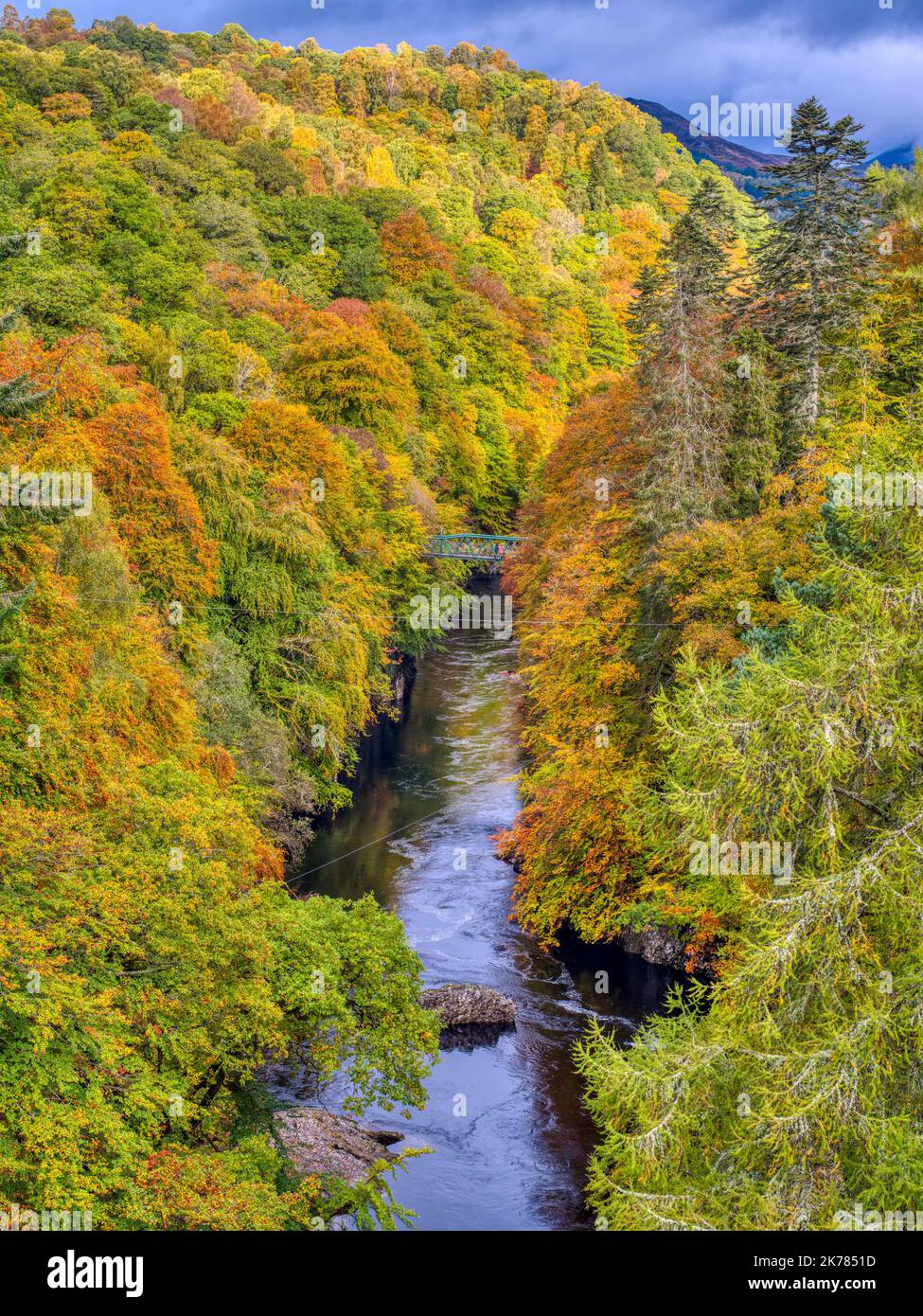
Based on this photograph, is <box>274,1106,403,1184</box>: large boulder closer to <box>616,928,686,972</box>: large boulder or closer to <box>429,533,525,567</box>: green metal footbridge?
<box>616,928,686,972</box>: large boulder

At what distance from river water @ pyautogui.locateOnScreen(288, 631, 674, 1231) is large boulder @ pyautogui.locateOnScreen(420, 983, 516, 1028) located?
435 millimetres

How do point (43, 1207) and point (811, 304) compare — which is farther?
point (811, 304)

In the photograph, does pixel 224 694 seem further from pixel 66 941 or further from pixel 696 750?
pixel 696 750

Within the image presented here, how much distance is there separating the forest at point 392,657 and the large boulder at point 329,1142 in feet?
3.27

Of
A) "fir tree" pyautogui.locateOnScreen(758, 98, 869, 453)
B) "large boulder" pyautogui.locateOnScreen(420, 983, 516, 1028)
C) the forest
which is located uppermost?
"fir tree" pyautogui.locateOnScreen(758, 98, 869, 453)

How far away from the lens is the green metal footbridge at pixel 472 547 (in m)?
56.3

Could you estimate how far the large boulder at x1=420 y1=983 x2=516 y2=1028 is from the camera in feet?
83.1

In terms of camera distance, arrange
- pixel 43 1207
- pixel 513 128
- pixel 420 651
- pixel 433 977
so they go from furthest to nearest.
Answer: pixel 513 128 → pixel 420 651 → pixel 433 977 → pixel 43 1207

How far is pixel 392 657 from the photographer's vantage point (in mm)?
52094

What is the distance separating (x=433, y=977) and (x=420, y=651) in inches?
995

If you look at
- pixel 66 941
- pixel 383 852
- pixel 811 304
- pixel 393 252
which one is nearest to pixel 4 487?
pixel 66 941

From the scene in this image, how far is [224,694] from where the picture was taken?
3191cm

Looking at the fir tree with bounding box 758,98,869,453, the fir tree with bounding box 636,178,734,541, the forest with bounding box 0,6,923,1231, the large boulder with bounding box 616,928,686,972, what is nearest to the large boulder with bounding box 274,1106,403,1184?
the forest with bounding box 0,6,923,1231

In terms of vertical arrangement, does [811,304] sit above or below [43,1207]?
above
